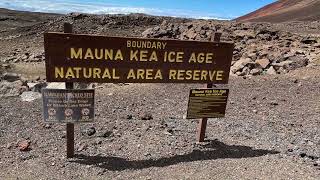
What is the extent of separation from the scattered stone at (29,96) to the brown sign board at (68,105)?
16.7ft

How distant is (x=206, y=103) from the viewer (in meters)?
7.45

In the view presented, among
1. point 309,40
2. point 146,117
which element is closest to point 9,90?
point 146,117

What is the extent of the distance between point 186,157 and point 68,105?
71.7 inches

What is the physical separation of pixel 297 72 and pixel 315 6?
34458 mm

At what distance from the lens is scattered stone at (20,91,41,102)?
38.1 feet

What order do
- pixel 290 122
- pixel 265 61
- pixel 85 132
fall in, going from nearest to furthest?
pixel 85 132
pixel 290 122
pixel 265 61

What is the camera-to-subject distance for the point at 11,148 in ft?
24.1

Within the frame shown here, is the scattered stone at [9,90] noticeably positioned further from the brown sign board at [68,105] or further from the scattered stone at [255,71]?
the scattered stone at [255,71]

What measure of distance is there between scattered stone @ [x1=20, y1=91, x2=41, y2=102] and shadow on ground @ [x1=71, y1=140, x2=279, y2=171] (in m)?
4.97

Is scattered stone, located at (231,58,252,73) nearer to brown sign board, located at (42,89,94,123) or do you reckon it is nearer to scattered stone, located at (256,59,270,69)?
scattered stone, located at (256,59,270,69)

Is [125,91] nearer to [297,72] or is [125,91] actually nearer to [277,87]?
[277,87]

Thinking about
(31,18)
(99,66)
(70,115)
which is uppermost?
(99,66)

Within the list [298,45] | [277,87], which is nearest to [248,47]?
[298,45]

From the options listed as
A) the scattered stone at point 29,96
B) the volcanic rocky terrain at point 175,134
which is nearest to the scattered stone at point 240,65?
the volcanic rocky terrain at point 175,134
